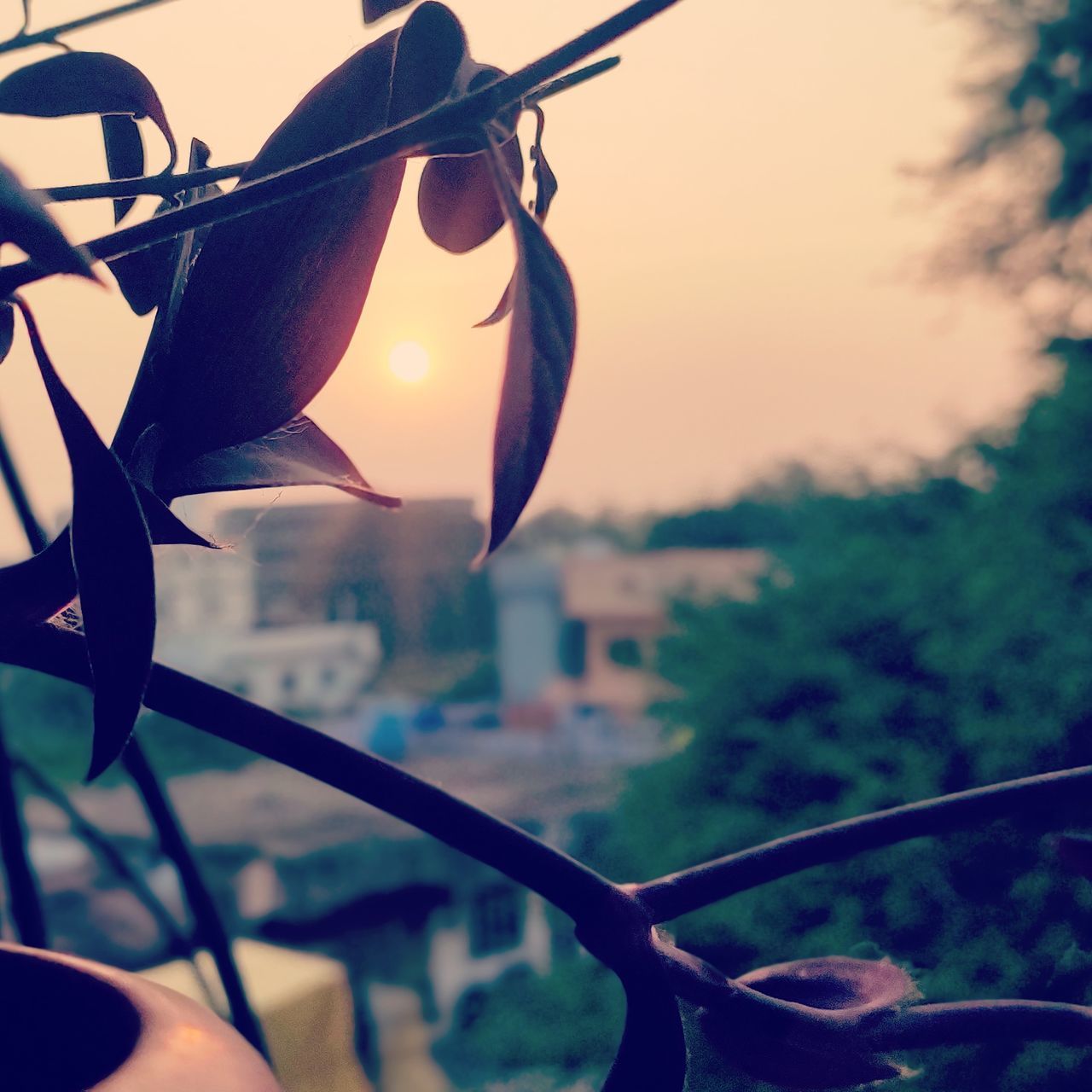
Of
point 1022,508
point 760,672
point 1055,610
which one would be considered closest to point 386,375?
point 1055,610

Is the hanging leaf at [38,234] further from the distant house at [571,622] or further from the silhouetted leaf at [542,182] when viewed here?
the distant house at [571,622]

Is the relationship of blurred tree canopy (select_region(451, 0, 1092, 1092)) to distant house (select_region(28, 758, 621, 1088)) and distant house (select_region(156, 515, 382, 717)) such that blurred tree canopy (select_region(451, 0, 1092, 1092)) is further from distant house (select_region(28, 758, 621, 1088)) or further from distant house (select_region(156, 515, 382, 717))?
distant house (select_region(156, 515, 382, 717))

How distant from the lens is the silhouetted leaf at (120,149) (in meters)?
0.21

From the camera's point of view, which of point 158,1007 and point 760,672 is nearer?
point 158,1007

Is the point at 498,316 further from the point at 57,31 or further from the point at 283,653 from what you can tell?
the point at 283,653

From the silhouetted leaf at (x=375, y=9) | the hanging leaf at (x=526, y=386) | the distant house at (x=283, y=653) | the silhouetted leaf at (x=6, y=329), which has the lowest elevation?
the hanging leaf at (x=526, y=386)

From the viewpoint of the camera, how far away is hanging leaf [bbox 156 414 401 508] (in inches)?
5.5

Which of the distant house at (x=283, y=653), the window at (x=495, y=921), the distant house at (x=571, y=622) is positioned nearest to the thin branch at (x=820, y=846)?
the distant house at (x=283, y=653)

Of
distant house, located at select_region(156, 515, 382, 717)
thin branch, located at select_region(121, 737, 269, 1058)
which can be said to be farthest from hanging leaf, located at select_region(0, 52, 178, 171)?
distant house, located at select_region(156, 515, 382, 717)

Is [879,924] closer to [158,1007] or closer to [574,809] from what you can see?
[158,1007]

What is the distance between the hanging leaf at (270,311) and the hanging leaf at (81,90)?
0.05 m

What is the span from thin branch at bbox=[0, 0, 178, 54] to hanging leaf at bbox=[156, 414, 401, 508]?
9cm

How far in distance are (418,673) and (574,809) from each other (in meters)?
0.58

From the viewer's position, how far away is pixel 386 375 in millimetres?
249
